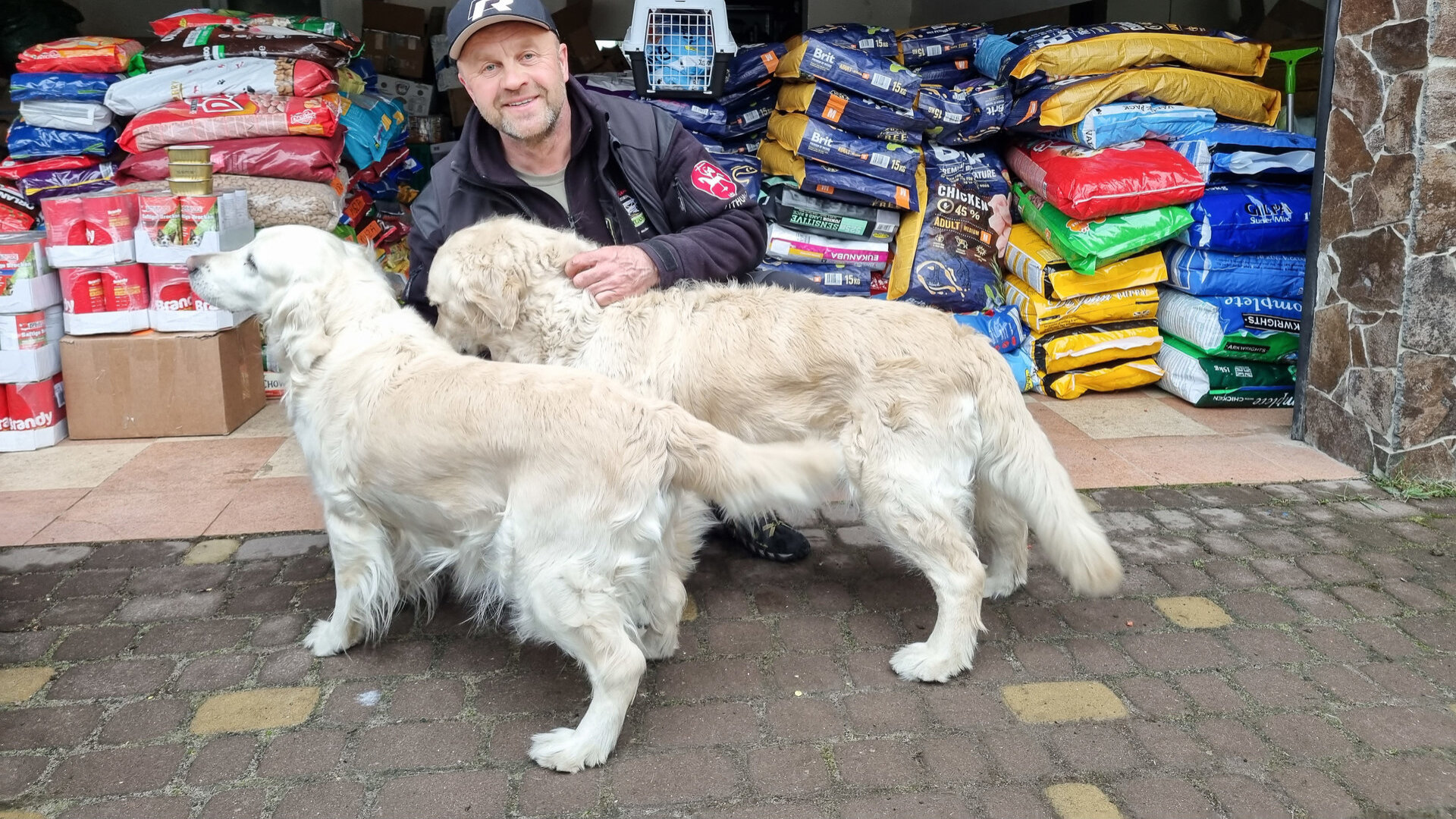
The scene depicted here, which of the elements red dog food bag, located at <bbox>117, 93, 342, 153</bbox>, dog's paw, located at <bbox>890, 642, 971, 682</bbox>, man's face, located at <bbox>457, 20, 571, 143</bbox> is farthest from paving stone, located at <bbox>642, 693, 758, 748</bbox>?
red dog food bag, located at <bbox>117, 93, 342, 153</bbox>

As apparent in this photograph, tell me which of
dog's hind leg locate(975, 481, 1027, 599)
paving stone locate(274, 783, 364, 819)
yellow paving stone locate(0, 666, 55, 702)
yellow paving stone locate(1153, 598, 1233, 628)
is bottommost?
paving stone locate(274, 783, 364, 819)

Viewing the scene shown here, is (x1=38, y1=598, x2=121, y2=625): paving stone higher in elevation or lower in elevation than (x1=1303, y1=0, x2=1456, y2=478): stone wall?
lower

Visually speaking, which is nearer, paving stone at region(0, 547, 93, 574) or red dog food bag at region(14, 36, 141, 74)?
paving stone at region(0, 547, 93, 574)

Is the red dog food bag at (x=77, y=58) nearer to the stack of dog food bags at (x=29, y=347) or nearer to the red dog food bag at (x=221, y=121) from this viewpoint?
the red dog food bag at (x=221, y=121)

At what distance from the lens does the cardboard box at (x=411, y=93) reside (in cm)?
723

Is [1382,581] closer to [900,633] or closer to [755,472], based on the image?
[900,633]

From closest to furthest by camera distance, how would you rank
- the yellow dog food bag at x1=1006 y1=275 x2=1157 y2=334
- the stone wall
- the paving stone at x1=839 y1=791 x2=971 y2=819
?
the paving stone at x1=839 y1=791 x2=971 y2=819, the stone wall, the yellow dog food bag at x1=1006 y1=275 x2=1157 y2=334

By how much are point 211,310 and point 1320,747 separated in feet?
15.6

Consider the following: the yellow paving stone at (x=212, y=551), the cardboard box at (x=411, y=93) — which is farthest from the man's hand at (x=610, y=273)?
the cardboard box at (x=411, y=93)

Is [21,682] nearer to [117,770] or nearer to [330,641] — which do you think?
[117,770]

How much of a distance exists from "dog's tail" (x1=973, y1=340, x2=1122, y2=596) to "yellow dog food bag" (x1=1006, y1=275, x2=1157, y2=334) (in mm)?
2697

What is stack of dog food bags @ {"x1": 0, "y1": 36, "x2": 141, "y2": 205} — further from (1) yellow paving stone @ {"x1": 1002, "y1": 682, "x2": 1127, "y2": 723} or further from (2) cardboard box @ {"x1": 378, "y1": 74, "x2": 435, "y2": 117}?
(1) yellow paving stone @ {"x1": 1002, "y1": 682, "x2": 1127, "y2": 723}

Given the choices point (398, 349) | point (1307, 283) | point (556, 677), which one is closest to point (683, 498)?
point (556, 677)

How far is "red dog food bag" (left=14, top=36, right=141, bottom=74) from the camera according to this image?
5.13 meters
